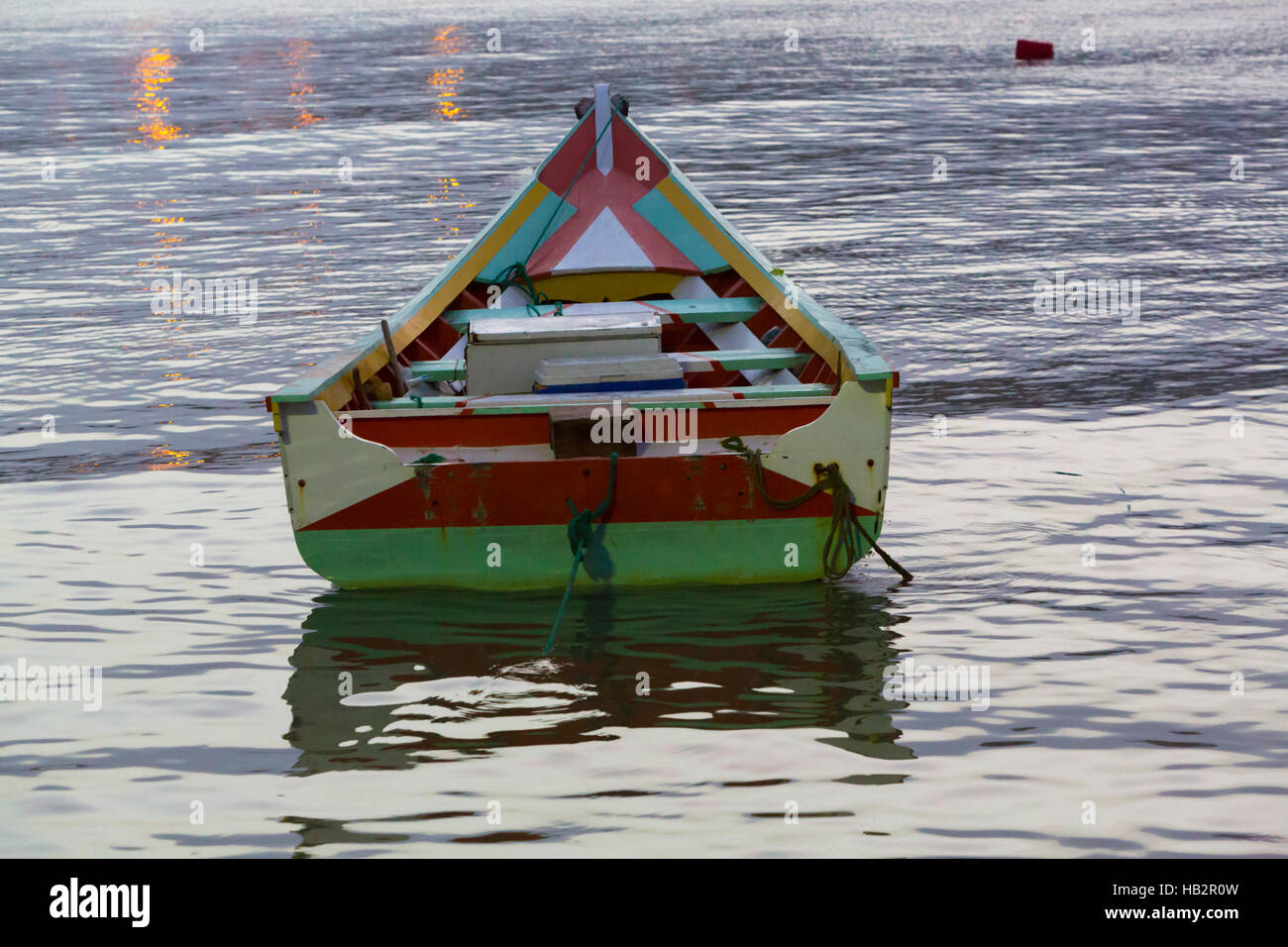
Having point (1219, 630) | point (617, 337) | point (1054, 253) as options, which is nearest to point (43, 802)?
point (617, 337)

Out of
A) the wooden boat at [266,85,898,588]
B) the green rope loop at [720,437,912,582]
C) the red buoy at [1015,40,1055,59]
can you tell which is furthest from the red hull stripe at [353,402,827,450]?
the red buoy at [1015,40,1055,59]

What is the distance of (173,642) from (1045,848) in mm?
3486

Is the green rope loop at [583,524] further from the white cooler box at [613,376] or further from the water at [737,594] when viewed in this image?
the white cooler box at [613,376]

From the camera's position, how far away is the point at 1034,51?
3516 cm

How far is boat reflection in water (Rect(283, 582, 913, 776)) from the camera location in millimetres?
5090

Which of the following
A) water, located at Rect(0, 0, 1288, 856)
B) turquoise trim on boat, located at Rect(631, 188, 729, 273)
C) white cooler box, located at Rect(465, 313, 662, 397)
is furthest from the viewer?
turquoise trim on boat, located at Rect(631, 188, 729, 273)

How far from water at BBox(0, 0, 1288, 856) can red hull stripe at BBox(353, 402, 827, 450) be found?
0.67 m

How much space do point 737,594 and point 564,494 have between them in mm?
873

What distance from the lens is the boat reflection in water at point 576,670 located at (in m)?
5.09

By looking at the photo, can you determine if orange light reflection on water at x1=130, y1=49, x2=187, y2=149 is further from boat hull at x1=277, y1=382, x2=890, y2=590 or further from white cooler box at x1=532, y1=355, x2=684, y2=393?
boat hull at x1=277, y1=382, x2=890, y2=590

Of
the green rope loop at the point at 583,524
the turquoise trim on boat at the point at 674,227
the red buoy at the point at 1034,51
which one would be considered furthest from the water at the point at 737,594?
the red buoy at the point at 1034,51

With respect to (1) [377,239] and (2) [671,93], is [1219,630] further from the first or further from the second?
(2) [671,93]

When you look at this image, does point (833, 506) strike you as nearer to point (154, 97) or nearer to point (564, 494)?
point (564, 494)

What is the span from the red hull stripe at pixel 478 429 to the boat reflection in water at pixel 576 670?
655 millimetres
